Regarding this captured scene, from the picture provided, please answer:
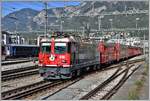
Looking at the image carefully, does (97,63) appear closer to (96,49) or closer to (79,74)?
(96,49)

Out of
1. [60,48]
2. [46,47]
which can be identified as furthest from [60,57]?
[46,47]

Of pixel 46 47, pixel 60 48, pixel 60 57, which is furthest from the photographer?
pixel 46 47

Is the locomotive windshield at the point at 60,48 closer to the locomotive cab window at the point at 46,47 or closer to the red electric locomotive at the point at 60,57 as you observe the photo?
the red electric locomotive at the point at 60,57

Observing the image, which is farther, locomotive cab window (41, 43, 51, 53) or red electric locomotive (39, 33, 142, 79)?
locomotive cab window (41, 43, 51, 53)

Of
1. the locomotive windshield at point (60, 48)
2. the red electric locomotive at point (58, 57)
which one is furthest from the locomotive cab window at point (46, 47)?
the locomotive windshield at point (60, 48)

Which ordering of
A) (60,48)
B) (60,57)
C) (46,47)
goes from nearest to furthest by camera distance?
1. (60,57)
2. (60,48)
3. (46,47)

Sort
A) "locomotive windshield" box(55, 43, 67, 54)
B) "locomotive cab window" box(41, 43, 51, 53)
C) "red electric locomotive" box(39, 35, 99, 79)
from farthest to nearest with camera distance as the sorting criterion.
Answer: "locomotive cab window" box(41, 43, 51, 53), "locomotive windshield" box(55, 43, 67, 54), "red electric locomotive" box(39, 35, 99, 79)

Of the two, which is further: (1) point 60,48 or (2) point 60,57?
(1) point 60,48

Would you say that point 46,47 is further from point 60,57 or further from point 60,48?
point 60,57

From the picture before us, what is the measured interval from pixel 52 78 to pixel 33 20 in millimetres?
44517

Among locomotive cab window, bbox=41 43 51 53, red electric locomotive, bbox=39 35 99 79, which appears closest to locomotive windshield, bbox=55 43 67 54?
red electric locomotive, bbox=39 35 99 79

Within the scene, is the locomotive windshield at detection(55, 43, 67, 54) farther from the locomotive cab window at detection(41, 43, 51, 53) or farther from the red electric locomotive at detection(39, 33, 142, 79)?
the locomotive cab window at detection(41, 43, 51, 53)

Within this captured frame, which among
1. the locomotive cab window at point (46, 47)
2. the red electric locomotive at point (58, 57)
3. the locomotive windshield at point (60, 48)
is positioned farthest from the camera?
the locomotive cab window at point (46, 47)

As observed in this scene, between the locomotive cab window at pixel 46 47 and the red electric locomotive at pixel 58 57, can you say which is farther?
the locomotive cab window at pixel 46 47
